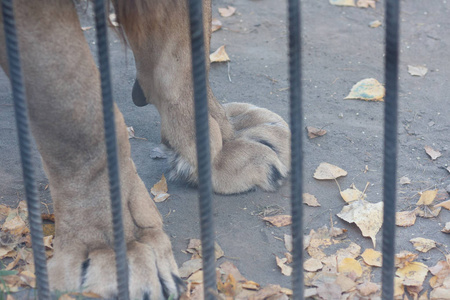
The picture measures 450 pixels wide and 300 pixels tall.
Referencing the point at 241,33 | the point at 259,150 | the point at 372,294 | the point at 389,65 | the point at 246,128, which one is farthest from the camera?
the point at 241,33

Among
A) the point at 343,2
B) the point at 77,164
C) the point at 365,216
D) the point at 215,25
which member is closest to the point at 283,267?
the point at 365,216

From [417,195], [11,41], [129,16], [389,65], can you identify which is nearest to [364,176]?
[417,195]

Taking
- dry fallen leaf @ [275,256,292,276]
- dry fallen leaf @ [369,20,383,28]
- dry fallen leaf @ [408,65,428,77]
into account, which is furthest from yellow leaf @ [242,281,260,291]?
dry fallen leaf @ [369,20,383,28]

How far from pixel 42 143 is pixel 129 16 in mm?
868

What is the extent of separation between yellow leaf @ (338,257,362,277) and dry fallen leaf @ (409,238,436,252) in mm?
286

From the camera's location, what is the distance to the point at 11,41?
156cm

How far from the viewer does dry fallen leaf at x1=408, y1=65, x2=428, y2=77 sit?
13.1 ft

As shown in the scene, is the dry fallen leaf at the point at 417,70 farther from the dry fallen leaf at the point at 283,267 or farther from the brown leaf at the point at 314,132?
the dry fallen leaf at the point at 283,267

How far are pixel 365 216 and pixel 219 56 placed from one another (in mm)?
1951

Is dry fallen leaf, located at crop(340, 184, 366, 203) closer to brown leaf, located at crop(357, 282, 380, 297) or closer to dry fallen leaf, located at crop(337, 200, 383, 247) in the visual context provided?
dry fallen leaf, located at crop(337, 200, 383, 247)

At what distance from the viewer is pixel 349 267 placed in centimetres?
232

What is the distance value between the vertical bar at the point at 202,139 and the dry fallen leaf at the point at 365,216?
1.02 m

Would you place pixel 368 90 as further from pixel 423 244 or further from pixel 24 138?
pixel 24 138

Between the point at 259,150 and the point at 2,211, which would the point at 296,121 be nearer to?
the point at 259,150
